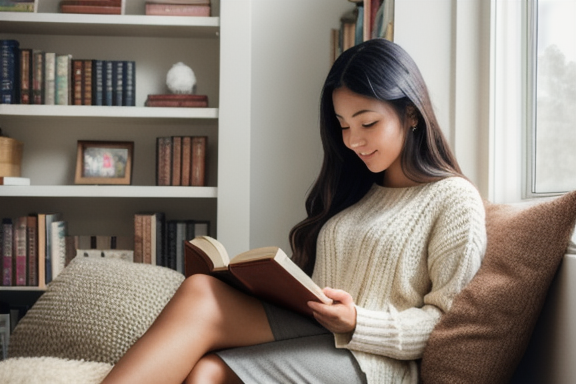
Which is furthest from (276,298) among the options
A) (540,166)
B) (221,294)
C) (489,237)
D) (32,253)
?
(32,253)

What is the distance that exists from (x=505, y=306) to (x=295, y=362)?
39 cm

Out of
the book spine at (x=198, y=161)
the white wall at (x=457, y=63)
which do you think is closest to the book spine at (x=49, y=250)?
the book spine at (x=198, y=161)

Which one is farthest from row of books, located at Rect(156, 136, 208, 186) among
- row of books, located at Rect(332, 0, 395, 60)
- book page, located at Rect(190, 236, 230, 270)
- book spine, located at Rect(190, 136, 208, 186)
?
book page, located at Rect(190, 236, 230, 270)

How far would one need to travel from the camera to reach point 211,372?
111 cm

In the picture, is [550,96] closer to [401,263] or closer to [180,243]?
[401,263]

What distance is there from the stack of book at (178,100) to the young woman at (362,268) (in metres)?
0.89

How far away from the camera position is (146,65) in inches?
99.6

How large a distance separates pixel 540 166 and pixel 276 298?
0.76 meters

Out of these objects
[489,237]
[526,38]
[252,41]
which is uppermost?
[252,41]

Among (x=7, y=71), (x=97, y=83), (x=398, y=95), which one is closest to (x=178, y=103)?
(x=97, y=83)

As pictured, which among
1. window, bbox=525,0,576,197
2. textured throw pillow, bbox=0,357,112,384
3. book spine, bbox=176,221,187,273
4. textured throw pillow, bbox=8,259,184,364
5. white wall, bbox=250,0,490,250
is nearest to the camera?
textured throw pillow, bbox=0,357,112,384

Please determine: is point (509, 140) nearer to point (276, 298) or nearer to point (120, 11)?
point (276, 298)

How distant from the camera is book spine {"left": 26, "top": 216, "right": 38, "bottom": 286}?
2.33 m

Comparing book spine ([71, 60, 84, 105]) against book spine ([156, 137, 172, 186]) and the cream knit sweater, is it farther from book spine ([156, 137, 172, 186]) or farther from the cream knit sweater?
the cream knit sweater
